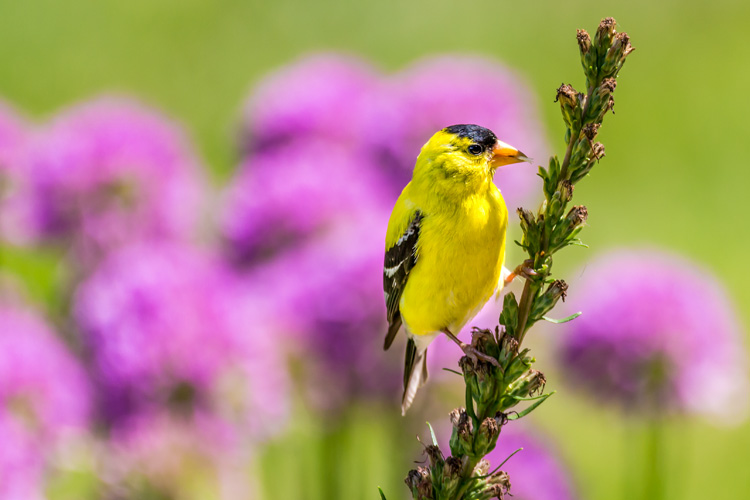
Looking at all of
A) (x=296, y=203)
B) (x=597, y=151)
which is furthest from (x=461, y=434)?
(x=296, y=203)

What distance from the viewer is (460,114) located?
8.29 feet

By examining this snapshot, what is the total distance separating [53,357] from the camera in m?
1.96

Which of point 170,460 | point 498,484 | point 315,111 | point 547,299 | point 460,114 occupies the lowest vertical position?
point 498,484

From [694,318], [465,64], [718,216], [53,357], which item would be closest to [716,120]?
[718,216]

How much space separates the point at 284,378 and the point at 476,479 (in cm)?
136

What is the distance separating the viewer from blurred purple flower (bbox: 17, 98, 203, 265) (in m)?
2.54

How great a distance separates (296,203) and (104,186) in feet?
1.72

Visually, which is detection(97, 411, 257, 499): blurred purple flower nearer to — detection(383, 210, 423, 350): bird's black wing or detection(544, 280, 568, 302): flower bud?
detection(383, 210, 423, 350): bird's black wing

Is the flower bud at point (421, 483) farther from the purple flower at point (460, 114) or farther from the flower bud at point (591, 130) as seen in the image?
the purple flower at point (460, 114)

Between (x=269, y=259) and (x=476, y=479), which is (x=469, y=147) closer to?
(x=476, y=479)

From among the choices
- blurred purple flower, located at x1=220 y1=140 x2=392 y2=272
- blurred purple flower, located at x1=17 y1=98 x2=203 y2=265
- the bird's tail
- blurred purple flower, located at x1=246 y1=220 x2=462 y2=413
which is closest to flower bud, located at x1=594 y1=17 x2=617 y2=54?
the bird's tail

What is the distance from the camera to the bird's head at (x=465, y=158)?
1.08 metres

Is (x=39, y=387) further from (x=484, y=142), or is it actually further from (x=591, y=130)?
(x=591, y=130)

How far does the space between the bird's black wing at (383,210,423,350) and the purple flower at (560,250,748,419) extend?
102 cm
